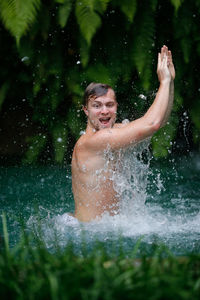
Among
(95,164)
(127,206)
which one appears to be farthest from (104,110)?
(127,206)

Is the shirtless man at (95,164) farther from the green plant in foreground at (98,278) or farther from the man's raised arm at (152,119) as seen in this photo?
the green plant in foreground at (98,278)

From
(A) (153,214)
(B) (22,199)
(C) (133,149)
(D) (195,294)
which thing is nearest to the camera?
(D) (195,294)

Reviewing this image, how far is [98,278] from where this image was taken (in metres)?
1.62

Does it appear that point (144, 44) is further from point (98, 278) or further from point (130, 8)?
point (98, 278)

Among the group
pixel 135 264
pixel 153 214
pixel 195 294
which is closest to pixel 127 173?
pixel 153 214

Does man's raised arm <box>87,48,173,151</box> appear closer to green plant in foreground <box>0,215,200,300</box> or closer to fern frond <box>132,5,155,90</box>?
green plant in foreground <box>0,215,200,300</box>

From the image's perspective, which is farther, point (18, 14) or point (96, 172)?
point (18, 14)

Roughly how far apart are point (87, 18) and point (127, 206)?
6.39 ft

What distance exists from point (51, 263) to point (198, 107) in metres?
4.20

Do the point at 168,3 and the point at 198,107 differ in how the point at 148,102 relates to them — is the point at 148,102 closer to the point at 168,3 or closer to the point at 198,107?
the point at 198,107

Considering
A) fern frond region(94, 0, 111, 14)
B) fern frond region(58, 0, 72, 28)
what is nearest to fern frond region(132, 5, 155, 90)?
fern frond region(94, 0, 111, 14)

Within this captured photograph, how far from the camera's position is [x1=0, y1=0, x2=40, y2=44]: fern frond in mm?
4617

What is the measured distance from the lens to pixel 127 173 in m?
3.58

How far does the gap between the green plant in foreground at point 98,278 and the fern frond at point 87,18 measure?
10.2 feet
